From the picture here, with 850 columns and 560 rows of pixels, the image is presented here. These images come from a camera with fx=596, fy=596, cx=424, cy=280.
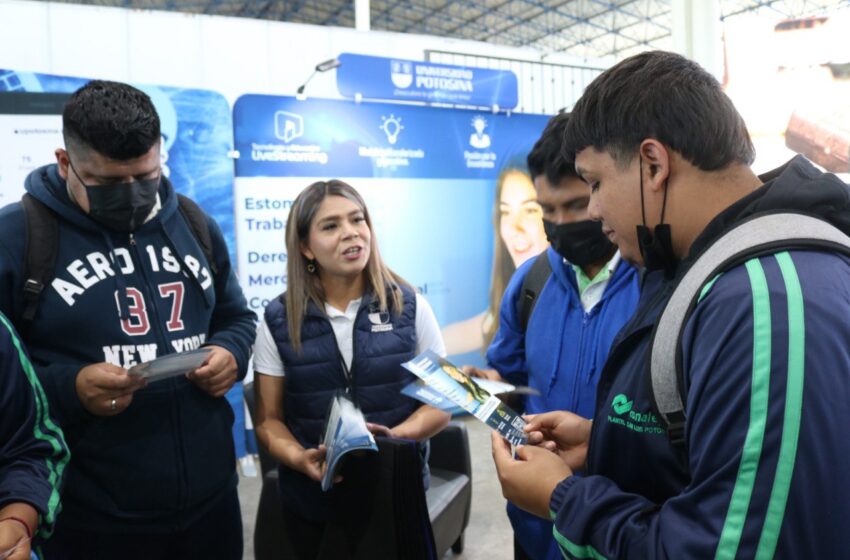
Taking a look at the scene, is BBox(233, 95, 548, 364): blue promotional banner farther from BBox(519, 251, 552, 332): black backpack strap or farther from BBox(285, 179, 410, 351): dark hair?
BBox(519, 251, 552, 332): black backpack strap

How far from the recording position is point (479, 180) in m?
5.04

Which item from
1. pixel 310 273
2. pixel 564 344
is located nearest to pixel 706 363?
pixel 564 344

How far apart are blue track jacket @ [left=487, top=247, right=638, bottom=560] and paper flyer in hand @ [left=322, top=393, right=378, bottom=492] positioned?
18.3 inches

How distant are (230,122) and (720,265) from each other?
3.91 metres

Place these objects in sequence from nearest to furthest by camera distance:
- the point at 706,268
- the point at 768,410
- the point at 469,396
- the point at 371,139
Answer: the point at 768,410, the point at 706,268, the point at 469,396, the point at 371,139

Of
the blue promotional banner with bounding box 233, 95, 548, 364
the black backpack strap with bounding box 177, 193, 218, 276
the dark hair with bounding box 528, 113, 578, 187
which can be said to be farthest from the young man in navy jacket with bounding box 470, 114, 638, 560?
the blue promotional banner with bounding box 233, 95, 548, 364

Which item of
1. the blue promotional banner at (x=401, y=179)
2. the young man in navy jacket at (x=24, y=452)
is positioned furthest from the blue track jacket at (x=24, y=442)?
the blue promotional banner at (x=401, y=179)

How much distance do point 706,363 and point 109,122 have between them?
139 centimetres

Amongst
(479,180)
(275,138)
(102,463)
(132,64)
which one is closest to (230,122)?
(275,138)

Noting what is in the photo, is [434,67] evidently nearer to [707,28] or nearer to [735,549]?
[707,28]

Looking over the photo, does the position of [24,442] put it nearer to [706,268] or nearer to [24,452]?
[24,452]

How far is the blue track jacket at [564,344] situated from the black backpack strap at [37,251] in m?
1.22

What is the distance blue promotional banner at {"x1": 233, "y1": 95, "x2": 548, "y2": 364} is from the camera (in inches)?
164

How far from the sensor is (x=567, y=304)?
150 centimetres
